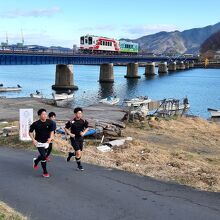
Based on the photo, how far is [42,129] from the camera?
11969 millimetres

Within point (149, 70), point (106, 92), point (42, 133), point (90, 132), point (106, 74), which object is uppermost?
point (42, 133)

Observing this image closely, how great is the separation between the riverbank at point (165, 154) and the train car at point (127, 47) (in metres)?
94.2

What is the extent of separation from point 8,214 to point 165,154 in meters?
9.13

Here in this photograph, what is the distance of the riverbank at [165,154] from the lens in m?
13.4

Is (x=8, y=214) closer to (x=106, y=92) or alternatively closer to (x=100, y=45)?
(x=106, y=92)

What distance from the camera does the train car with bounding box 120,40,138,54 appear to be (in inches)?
4754

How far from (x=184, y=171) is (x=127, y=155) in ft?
9.09

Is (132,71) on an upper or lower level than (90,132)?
lower

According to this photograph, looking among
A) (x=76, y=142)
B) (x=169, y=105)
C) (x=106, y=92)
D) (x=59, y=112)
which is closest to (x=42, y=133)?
(x=76, y=142)

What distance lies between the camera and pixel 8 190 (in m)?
11.2

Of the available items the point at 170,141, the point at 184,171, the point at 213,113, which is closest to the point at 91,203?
the point at 184,171

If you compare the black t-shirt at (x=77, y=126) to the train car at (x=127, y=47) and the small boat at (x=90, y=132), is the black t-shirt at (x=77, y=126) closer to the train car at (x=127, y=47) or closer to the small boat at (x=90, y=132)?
the small boat at (x=90, y=132)

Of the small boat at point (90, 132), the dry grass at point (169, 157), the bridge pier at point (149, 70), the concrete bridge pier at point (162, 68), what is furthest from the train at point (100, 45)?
the small boat at point (90, 132)

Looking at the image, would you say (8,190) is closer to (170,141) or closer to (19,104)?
(170,141)
